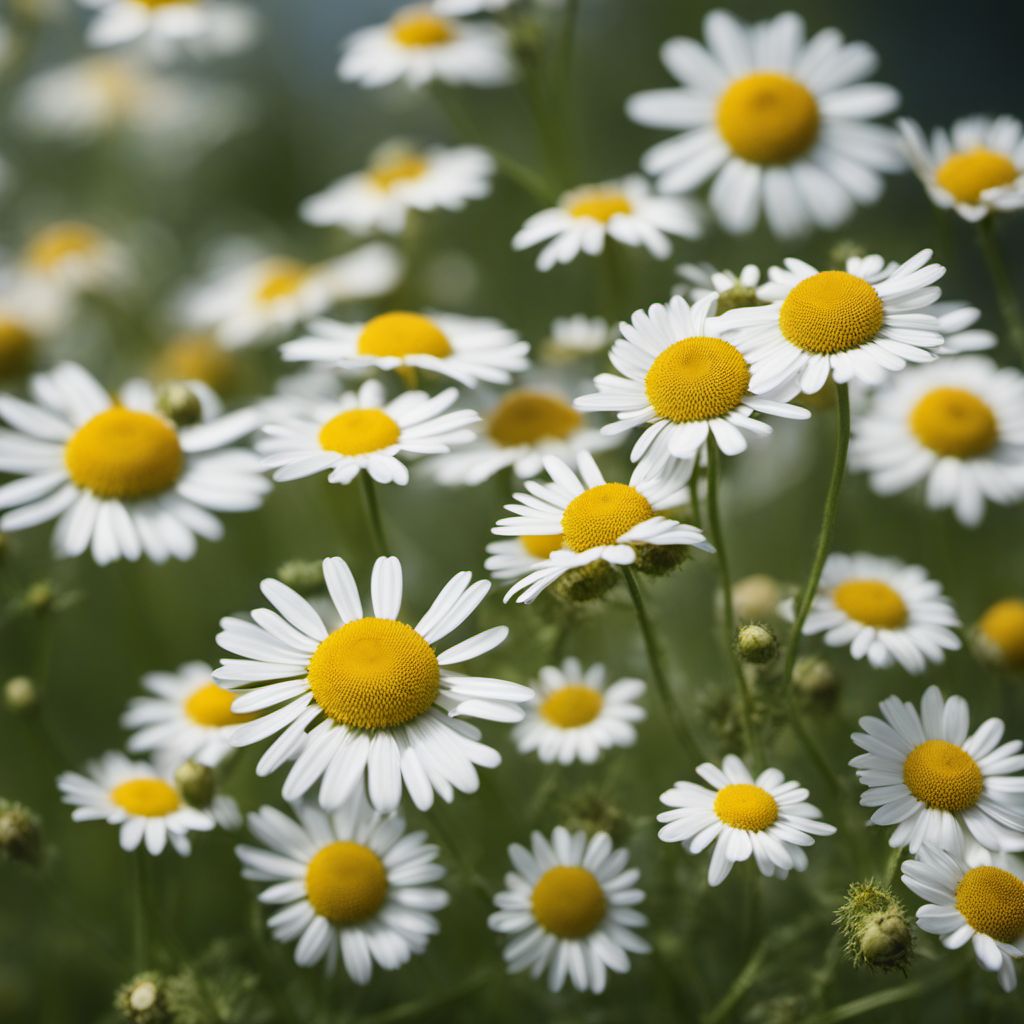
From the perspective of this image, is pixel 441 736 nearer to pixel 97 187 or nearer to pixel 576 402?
pixel 576 402

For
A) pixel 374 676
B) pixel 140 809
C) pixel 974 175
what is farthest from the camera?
pixel 974 175

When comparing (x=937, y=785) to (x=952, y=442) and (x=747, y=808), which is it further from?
(x=952, y=442)

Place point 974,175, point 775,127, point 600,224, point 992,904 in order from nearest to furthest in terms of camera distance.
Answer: point 992,904
point 974,175
point 600,224
point 775,127

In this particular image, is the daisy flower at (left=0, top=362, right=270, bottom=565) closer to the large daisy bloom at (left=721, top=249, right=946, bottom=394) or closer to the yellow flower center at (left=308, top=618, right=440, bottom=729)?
the yellow flower center at (left=308, top=618, right=440, bottom=729)

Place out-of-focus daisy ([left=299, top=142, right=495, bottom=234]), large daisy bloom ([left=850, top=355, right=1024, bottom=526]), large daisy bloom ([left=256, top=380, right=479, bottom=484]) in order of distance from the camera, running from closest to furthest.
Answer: large daisy bloom ([left=256, top=380, right=479, bottom=484]) → large daisy bloom ([left=850, top=355, right=1024, bottom=526]) → out-of-focus daisy ([left=299, top=142, right=495, bottom=234])

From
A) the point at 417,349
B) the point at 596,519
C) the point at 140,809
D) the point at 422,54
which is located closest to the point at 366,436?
the point at 417,349

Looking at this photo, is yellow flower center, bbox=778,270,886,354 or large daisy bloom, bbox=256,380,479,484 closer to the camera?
yellow flower center, bbox=778,270,886,354

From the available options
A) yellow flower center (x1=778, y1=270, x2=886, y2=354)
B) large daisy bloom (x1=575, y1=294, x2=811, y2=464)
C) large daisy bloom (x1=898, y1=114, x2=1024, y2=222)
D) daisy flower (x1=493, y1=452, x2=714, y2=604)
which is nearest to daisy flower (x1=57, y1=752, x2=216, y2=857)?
daisy flower (x1=493, y1=452, x2=714, y2=604)

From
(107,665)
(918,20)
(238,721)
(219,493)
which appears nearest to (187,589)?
(107,665)
